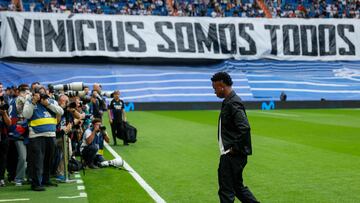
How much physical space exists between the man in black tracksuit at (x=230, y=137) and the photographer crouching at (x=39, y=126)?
4.84 metres

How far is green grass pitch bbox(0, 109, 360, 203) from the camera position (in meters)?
11.0

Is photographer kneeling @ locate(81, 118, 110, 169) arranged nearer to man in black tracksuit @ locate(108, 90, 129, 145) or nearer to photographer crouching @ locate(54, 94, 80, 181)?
photographer crouching @ locate(54, 94, 80, 181)

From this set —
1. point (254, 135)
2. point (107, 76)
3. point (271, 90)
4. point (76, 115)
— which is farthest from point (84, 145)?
point (271, 90)

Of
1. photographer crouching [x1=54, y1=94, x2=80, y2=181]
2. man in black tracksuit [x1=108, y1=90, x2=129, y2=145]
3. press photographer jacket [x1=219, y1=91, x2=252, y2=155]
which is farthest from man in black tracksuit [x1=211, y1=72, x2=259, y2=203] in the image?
man in black tracksuit [x1=108, y1=90, x2=129, y2=145]

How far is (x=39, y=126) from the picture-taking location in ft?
37.9

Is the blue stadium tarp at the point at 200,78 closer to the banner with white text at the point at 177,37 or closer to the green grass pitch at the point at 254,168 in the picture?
the banner with white text at the point at 177,37

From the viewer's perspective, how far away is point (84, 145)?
14.6 m

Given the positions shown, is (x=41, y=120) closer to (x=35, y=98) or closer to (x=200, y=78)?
(x=35, y=98)

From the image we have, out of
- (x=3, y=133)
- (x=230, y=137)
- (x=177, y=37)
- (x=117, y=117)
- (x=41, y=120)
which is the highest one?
(x=230, y=137)

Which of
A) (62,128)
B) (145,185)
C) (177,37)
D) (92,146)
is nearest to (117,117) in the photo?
(92,146)

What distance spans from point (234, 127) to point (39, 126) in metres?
5.15

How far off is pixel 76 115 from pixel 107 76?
3166 cm

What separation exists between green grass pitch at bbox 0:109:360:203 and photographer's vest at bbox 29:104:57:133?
4.07 feet

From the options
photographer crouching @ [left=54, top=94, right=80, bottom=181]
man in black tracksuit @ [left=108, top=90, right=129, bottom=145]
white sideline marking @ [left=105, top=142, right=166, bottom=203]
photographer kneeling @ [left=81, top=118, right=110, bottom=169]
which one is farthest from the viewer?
man in black tracksuit @ [left=108, top=90, right=129, bottom=145]
